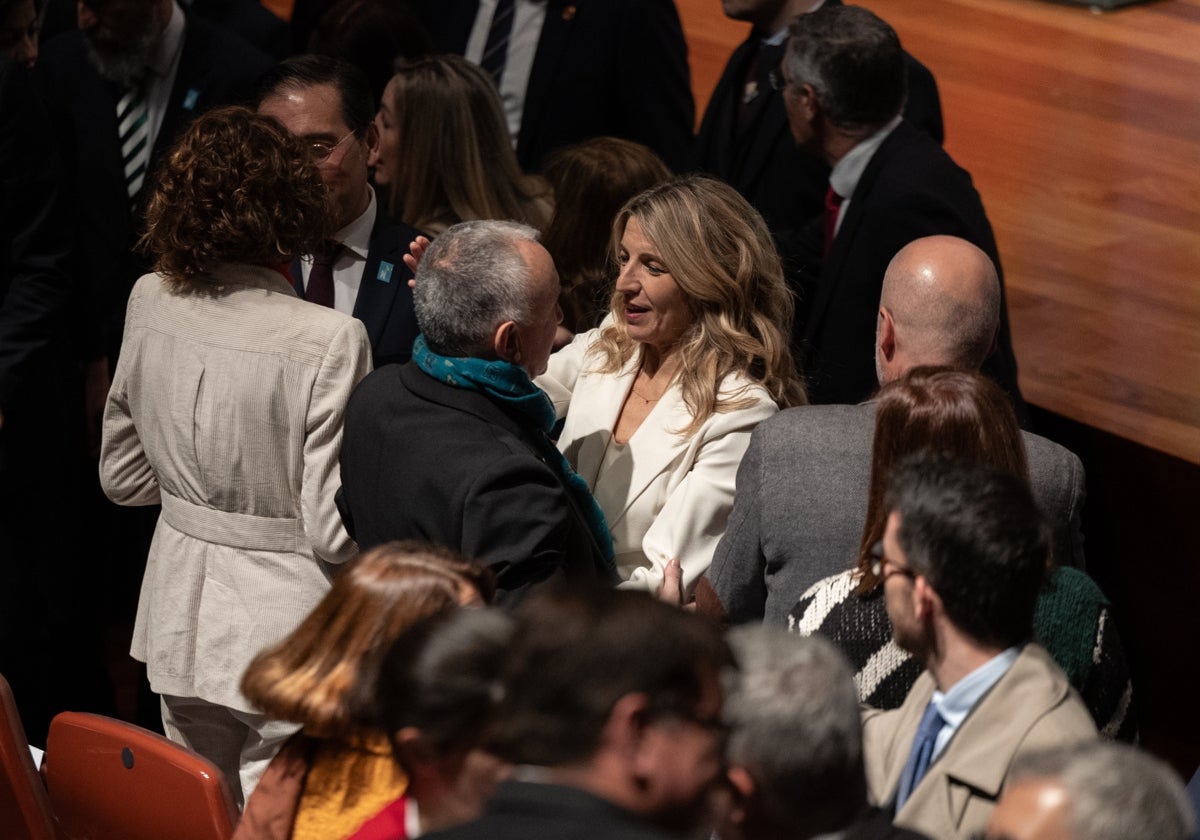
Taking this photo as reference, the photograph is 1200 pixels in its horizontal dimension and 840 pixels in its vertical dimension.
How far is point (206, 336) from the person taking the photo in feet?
8.72

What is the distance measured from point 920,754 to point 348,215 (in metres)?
1.85

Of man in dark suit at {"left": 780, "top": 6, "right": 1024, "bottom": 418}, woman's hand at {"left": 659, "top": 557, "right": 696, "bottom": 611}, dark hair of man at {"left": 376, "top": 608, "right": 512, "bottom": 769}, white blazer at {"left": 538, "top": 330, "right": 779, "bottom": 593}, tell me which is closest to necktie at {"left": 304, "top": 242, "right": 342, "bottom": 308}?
white blazer at {"left": 538, "top": 330, "right": 779, "bottom": 593}

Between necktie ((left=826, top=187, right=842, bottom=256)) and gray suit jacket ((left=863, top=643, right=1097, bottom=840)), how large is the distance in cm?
230

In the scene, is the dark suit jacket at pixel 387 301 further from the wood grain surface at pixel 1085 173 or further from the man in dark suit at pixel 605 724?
the wood grain surface at pixel 1085 173

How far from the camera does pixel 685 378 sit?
2916mm

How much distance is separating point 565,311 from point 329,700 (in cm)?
196

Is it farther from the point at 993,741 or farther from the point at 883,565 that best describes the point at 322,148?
the point at 993,741

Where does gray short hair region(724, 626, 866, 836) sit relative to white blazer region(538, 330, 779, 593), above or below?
above

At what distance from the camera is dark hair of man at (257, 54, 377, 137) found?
10.6ft

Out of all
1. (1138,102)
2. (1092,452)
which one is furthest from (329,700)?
(1138,102)

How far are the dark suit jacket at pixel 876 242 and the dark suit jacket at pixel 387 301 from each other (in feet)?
3.54

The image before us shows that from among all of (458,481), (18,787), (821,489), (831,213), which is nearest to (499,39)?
(831,213)

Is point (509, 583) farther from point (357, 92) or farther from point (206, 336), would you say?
point (357, 92)

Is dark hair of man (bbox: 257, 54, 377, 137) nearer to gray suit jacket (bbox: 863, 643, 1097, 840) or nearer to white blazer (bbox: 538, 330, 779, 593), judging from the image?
white blazer (bbox: 538, 330, 779, 593)
